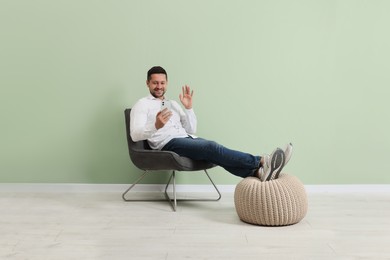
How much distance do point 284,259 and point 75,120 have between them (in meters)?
2.50

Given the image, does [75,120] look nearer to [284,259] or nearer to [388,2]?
[284,259]

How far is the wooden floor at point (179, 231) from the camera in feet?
7.95

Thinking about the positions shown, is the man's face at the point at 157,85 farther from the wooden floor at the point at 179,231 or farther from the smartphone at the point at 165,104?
the wooden floor at the point at 179,231

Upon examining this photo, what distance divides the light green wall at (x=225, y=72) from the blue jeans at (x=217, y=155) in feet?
1.84

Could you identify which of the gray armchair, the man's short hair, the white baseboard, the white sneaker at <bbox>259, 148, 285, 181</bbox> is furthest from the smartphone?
the white sneaker at <bbox>259, 148, 285, 181</bbox>

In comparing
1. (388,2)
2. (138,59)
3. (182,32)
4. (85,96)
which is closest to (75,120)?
(85,96)

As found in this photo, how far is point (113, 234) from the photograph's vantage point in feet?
9.12

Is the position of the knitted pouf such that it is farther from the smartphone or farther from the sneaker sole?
the smartphone

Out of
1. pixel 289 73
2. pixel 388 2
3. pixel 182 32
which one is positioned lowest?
pixel 289 73

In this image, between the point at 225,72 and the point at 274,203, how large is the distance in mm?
1530

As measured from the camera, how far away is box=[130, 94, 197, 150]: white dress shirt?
3.55 metres

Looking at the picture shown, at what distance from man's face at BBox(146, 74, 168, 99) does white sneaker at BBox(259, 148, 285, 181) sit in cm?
110

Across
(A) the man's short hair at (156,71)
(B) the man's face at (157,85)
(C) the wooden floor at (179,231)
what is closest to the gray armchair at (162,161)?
(C) the wooden floor at (179,231)

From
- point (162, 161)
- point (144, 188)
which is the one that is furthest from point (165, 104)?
point (144, 188)
